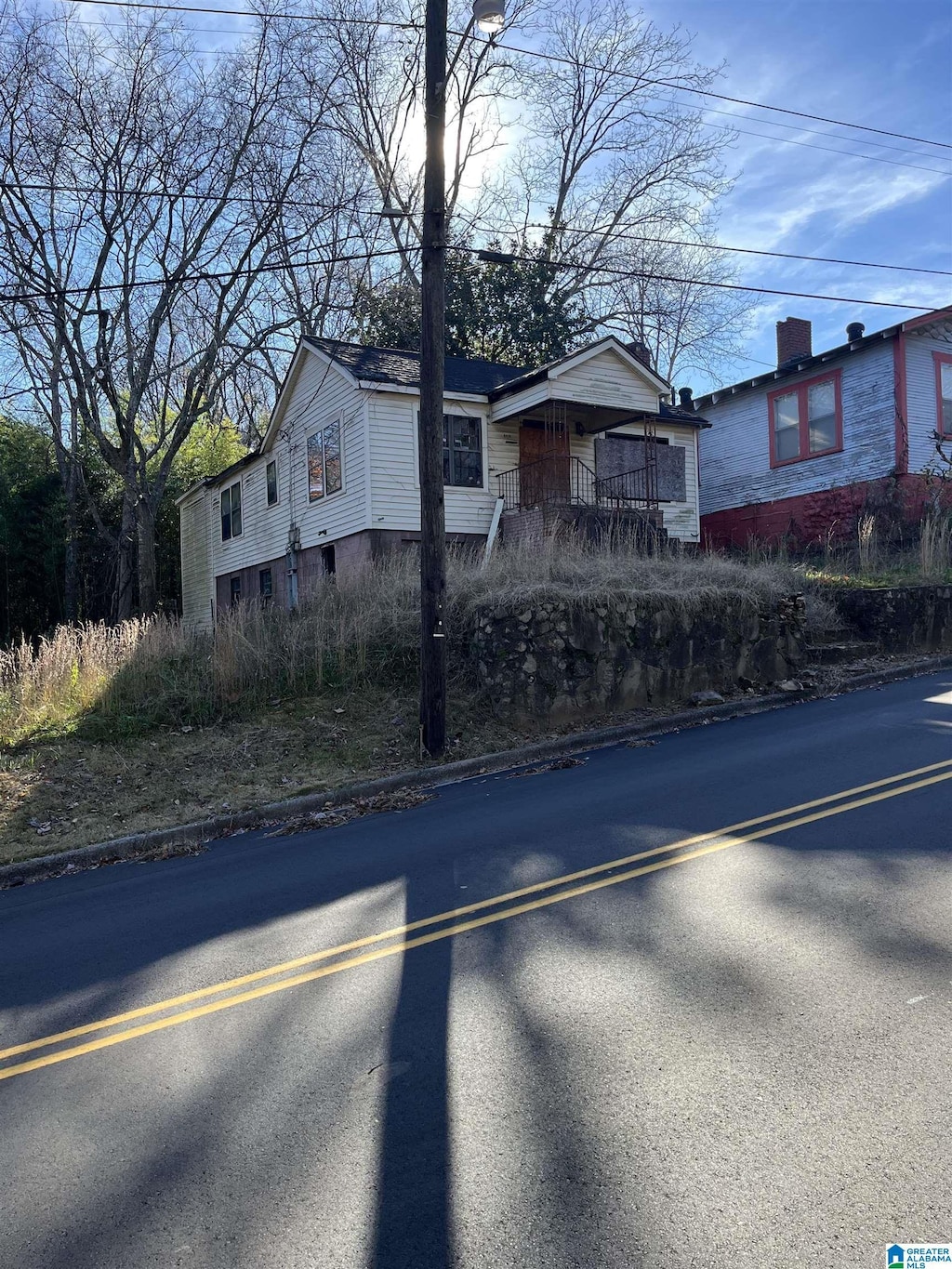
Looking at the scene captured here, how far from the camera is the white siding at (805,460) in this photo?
24891 millimetres

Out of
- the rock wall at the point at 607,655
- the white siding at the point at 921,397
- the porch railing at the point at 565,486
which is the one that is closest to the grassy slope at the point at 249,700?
the rock wall at the point at 607,655

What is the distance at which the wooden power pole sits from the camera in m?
12.0

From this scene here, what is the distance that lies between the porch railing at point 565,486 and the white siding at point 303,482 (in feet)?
12.4

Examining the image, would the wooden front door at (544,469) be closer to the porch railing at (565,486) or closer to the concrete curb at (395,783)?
the porch railing at (565,486)

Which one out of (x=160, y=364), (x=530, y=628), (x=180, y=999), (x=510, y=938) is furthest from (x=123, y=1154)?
(x=160, y=364)

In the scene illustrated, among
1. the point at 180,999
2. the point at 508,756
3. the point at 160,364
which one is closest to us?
the point at 180,999

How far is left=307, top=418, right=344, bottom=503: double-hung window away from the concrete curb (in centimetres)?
1252

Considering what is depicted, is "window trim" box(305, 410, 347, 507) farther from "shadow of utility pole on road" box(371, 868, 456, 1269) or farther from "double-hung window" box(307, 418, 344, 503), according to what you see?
"shadow of utility pole on road" box(371, 868, 456, 1269)

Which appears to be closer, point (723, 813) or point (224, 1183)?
point (224, 1183)

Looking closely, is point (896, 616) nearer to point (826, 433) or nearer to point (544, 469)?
point (544, 469)

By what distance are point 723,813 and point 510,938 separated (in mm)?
2978

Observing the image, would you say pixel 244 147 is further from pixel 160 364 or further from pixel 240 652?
pixel 240 652

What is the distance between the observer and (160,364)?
28484mm

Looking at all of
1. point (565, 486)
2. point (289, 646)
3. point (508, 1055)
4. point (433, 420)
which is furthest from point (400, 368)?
point (508, 1055)
